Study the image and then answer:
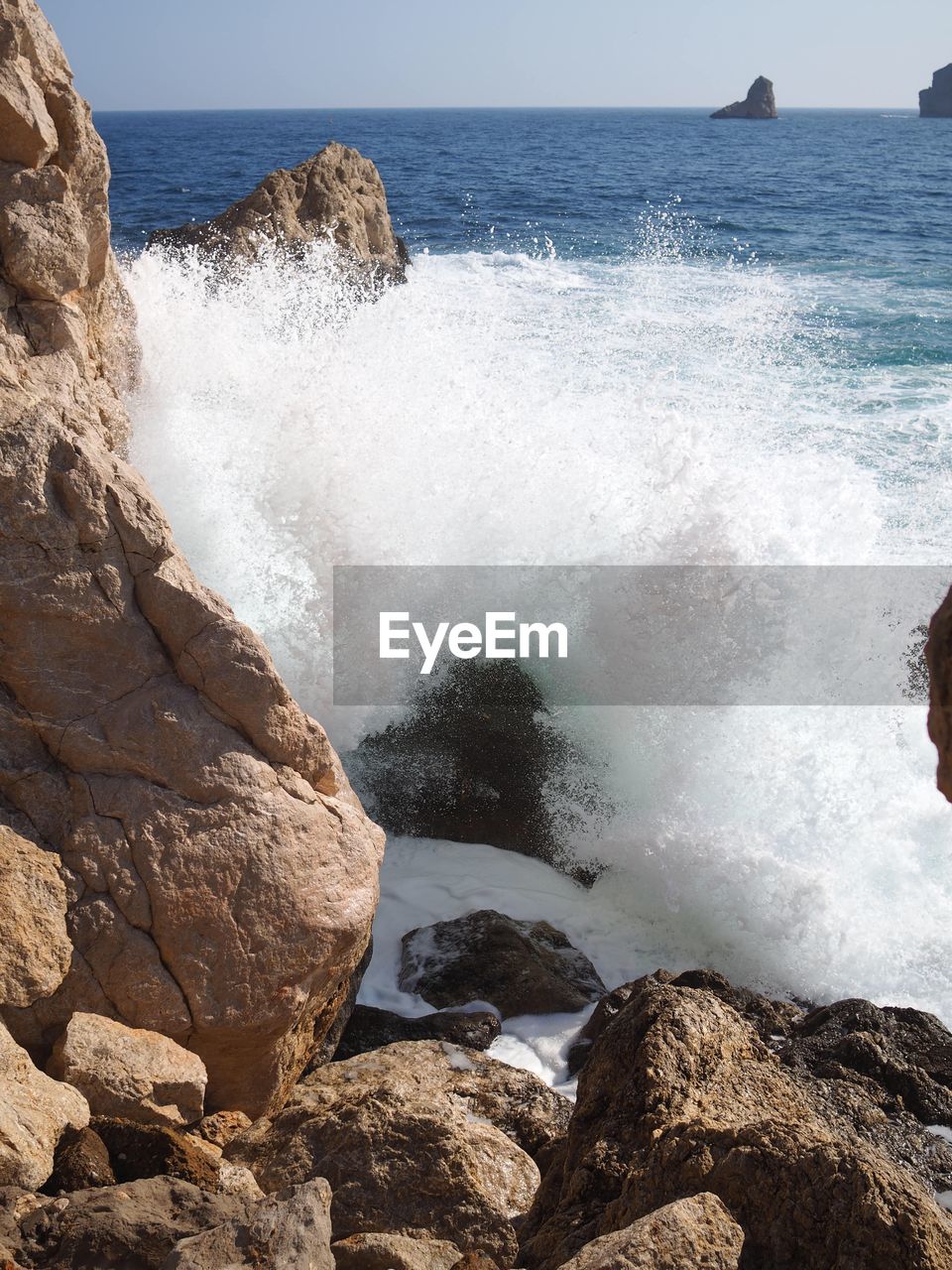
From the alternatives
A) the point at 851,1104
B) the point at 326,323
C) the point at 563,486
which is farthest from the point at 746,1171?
the point at 326,323

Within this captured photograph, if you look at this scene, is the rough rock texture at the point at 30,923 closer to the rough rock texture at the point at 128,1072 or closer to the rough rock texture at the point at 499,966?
the rough rock texture at the point at 128,1072

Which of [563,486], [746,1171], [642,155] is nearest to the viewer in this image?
[746,1171]

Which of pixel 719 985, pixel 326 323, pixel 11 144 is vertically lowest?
pixel 719 985

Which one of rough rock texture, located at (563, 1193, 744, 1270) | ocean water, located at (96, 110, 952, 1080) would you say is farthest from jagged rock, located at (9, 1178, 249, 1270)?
ocean water, located at (96, 110, 952, 1080)

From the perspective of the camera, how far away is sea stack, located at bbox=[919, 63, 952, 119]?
306ft

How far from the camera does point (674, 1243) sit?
2383 millimetres

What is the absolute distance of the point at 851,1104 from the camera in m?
3.83

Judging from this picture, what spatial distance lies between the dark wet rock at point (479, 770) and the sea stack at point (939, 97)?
10380cm

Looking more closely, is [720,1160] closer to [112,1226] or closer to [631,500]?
[112,1226]

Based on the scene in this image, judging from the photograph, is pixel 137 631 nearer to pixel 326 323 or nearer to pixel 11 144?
pixel 11 144

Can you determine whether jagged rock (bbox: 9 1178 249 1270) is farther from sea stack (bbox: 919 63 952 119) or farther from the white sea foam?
sea stack (bbox: 919 63 952 119)

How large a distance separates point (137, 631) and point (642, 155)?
1623 inches

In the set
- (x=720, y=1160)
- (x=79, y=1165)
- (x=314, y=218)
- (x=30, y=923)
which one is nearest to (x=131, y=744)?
(x=30, y=923)

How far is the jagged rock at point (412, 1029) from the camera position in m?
4.83
